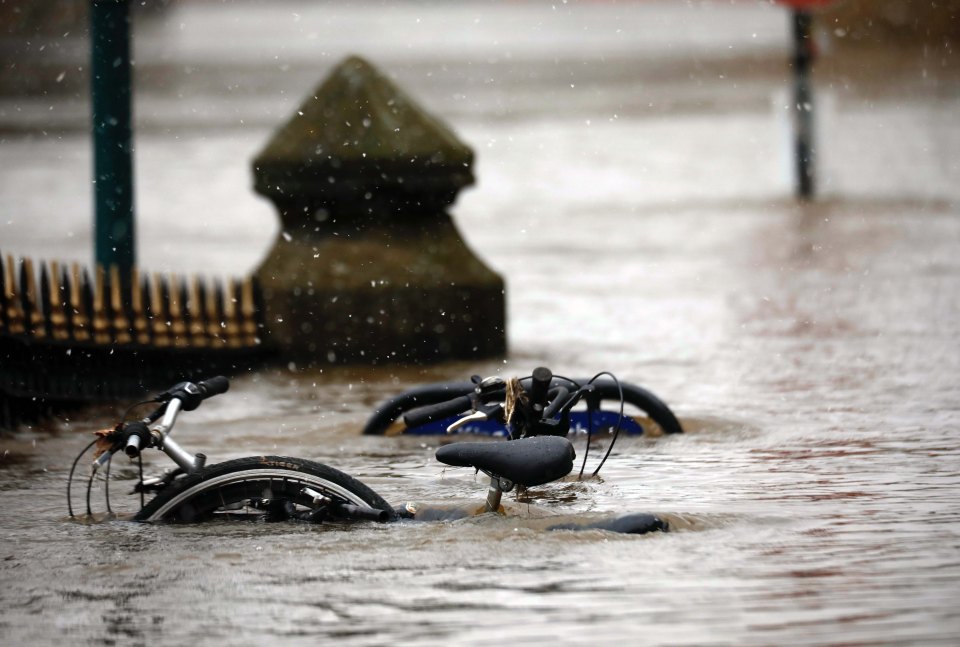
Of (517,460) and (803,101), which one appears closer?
(517,460)

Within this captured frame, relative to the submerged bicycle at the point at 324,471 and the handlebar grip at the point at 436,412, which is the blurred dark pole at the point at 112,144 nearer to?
the submerged bicycle at the point at 324,471

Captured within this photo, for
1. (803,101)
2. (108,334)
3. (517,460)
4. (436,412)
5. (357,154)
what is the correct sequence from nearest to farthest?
(517,460) < (436,412) < (108,334) < (357,154) < (803,101)

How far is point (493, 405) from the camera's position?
6.29 meters

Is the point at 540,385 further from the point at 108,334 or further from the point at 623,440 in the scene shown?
the point at 108,334

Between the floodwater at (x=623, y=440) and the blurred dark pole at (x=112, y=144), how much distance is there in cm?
112

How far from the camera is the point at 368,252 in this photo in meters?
10.5

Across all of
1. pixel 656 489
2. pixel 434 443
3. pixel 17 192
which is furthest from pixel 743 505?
pixel 17 192

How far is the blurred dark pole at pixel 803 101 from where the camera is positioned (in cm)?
1809

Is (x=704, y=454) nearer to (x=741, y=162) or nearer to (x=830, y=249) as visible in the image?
(x=830, y=249)

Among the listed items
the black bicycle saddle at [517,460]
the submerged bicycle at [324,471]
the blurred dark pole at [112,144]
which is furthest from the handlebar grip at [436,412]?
the blurred dark pole at [112,144]

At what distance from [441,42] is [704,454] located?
33818mm

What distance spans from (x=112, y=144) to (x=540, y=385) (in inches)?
194

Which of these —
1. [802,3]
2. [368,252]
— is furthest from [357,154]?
[802,3]

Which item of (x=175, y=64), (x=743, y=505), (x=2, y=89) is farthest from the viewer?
(x=175, y=64)
